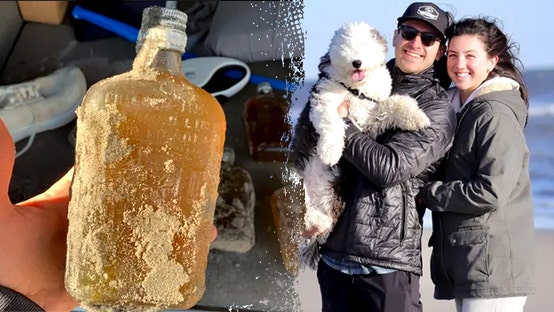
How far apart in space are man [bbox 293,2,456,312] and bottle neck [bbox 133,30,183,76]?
0.88ft

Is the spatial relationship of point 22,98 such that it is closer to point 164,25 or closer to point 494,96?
point 164,25

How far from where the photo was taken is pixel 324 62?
90 cm

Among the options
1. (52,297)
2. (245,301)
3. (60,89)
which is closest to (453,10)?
(52,297)

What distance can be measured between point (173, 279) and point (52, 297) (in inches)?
9.0

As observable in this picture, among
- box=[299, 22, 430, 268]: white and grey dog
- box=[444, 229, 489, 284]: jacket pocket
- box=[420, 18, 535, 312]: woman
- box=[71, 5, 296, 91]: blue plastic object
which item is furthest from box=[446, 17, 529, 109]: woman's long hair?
box=[71, 5, 296, 91]: blue plastic object

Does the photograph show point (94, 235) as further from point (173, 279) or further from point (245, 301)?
point (245, 301)

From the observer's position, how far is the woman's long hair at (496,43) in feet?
2.77

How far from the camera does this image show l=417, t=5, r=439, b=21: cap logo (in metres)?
0.85

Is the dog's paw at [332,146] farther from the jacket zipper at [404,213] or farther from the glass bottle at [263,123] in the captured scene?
the glass bottle at [263,123]

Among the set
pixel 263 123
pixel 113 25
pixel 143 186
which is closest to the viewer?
pixel 143 186

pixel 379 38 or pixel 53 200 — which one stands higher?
pixel 379 38

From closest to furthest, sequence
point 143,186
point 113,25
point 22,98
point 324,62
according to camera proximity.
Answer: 1. point 143,186
2. point 324,62
3. point 22,98
4. point 113,25

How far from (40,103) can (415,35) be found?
1.29 m

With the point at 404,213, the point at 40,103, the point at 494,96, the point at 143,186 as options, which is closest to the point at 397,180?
the point at 404,213
